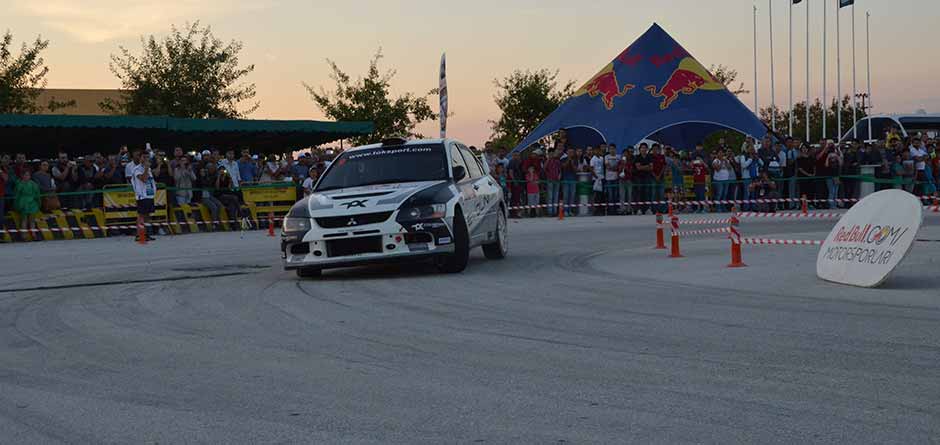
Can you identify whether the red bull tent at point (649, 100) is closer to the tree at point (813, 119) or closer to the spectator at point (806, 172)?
the spectator at point (806, 172)

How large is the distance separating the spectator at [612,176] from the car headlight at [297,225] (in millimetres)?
18691

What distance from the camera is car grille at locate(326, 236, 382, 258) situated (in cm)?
1439

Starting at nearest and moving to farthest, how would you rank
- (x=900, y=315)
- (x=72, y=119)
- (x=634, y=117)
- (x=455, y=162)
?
(x=900, y=315)
(x=455, y=162)
(x=72, y=119)
(x=634, y=117)

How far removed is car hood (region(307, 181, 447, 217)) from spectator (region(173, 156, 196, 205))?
45.8 feet

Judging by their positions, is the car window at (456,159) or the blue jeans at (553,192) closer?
the car window at (456,159)

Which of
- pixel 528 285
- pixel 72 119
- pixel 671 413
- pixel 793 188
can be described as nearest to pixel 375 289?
pixel 528 285

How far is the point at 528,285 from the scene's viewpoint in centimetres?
1345

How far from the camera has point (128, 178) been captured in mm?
27000

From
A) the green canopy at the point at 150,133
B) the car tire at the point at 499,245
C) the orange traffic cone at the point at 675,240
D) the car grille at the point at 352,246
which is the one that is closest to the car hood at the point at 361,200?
the car grille at the point at 352,246

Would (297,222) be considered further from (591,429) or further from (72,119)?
(72,119)

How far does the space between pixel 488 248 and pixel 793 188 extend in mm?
17780

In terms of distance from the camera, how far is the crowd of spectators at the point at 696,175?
32.5 metres

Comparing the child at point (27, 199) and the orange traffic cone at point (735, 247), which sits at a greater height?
the child at point (27, 199)

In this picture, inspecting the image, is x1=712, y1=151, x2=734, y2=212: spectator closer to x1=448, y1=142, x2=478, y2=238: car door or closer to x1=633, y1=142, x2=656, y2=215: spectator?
x1=633, y1=142, x2=656, y2=215: spectator
